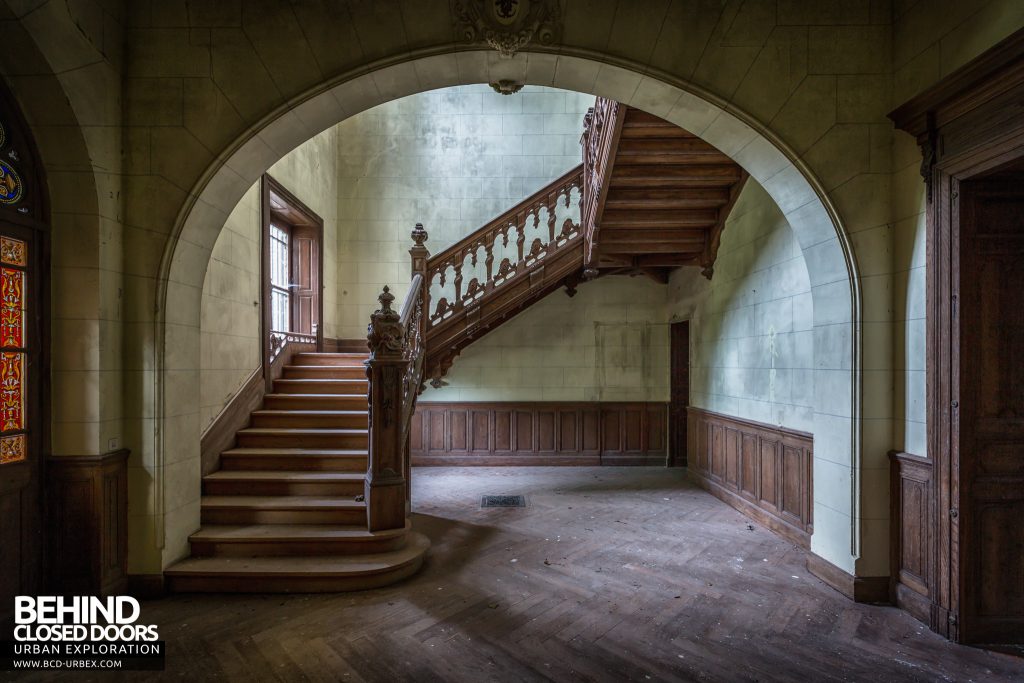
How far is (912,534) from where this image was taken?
302 cm

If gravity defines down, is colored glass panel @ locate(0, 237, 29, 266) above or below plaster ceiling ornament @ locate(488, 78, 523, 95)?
below

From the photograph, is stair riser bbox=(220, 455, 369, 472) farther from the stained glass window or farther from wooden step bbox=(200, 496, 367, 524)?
the stained glass window

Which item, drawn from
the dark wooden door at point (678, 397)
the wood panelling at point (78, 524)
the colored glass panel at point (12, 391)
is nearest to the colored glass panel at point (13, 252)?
the colored glass panel at point (12, 391)

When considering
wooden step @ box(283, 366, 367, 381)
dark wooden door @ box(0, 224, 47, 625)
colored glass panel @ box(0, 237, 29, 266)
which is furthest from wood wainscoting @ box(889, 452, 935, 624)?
colored glass panel @ box(0, 237, 29, 266)

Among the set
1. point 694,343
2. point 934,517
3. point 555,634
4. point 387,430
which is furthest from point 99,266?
point 694,343

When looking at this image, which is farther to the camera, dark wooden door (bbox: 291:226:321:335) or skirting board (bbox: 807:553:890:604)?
dark wooden door (bbox: 291:226:321:335)

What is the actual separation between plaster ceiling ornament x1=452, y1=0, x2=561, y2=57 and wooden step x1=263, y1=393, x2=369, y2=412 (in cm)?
359

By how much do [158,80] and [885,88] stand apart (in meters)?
4.68

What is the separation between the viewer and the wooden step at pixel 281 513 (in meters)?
3.81

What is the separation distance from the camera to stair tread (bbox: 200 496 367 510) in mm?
3816

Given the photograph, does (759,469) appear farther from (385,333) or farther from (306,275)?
(306,275)

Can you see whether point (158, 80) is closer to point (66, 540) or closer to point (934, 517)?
point (66, 540)

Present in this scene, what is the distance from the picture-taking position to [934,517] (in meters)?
2.84

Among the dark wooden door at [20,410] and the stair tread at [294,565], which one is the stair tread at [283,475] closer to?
the stair tread at [294,565]
